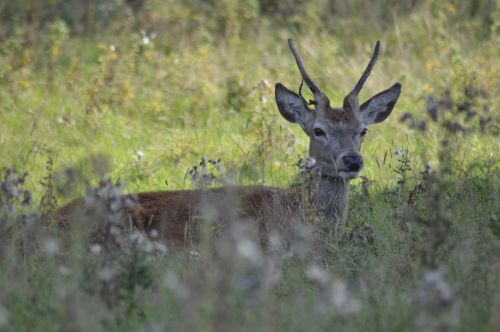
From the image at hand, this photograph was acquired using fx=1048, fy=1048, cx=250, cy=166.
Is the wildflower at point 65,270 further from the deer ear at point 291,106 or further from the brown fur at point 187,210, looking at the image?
the deer ear at point 291,106

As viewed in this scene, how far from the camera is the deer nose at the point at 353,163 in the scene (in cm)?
642

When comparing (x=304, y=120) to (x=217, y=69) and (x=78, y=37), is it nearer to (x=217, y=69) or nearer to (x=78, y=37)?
(x=217, y=69)

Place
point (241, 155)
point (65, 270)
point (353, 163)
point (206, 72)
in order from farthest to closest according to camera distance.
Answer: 1. point (206, 72)
2. point (241, 155)
3. point (353, 163)
4. point (65, 270)

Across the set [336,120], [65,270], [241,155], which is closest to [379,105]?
[336,120]

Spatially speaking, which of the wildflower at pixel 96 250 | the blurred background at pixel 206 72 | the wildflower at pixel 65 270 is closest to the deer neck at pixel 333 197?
the blurred background at pixel 206 72

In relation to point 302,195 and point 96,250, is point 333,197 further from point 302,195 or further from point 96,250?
point 96,250

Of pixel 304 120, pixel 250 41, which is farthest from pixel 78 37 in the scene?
pixel 304 120

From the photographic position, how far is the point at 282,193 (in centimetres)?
669

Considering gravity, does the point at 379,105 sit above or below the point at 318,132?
above

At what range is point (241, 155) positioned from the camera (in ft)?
28.1

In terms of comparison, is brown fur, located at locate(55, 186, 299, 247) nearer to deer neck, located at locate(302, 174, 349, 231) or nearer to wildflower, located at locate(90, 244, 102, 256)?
deer neck, located at locate(302, 174, 349, 231)

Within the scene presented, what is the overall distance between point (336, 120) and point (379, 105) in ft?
1.97

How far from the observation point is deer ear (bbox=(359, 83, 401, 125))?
7.21 m

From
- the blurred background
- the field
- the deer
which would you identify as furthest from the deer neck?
the blurred background
